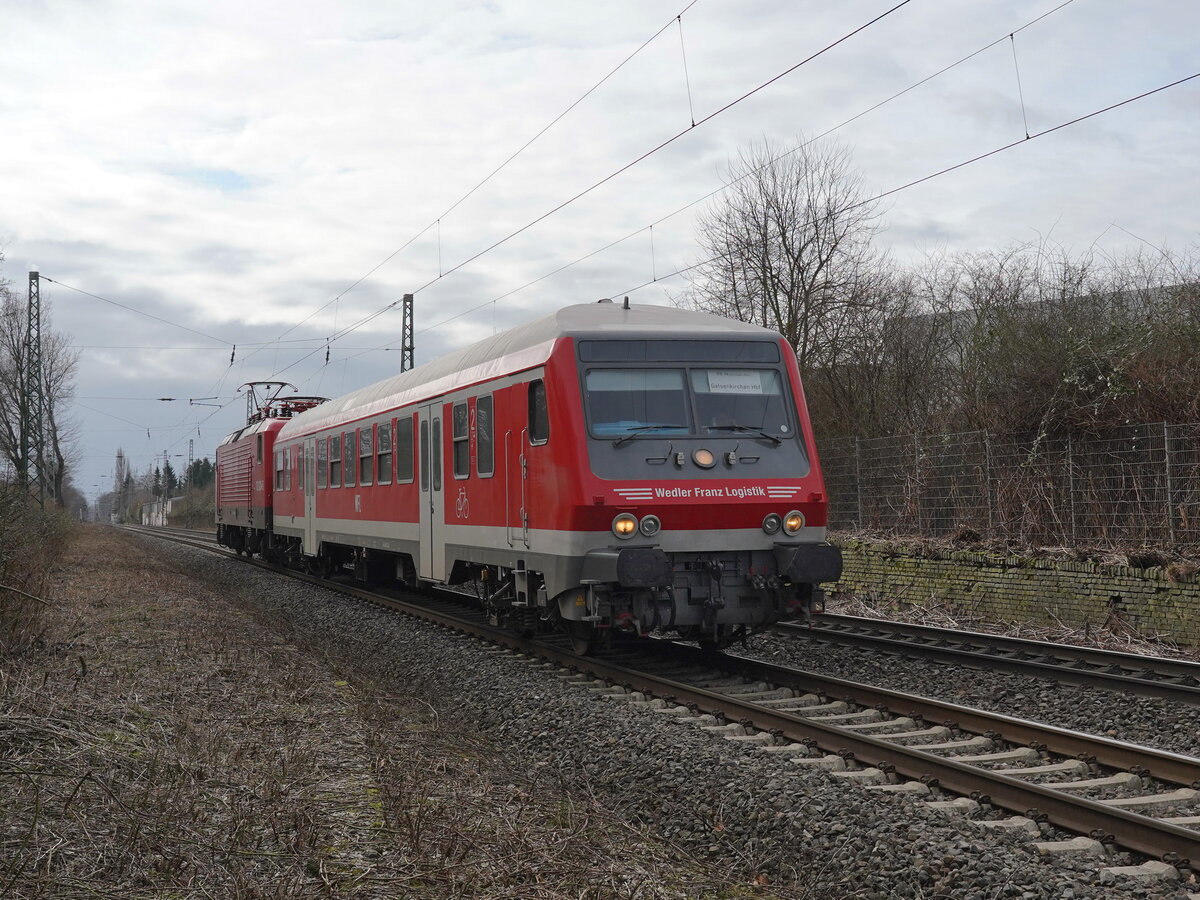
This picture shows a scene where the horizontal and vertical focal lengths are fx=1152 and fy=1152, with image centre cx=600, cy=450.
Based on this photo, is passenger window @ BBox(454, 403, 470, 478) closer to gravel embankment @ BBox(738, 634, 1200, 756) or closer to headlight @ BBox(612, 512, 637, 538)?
headlight @ BBox(612, 512, 637, 538)

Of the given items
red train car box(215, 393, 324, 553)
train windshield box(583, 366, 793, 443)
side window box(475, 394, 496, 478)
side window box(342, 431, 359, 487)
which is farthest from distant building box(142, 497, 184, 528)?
train windshield box(583, 366, 793, 443)

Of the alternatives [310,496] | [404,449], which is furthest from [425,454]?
[310,496]

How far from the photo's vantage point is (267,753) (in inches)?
252

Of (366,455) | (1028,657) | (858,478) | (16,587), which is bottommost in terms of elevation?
(1028,657)

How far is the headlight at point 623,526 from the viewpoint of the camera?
9.16 m

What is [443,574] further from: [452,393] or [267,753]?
[267,753]

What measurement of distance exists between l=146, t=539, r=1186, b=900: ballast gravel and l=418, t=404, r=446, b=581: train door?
2713 millimetres

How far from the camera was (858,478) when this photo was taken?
1891cm

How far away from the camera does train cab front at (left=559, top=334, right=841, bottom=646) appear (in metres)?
9.21

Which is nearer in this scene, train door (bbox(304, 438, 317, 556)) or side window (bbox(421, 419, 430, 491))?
side window (bbox(421, 419, 430, 491))

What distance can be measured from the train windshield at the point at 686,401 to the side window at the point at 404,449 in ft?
16.7

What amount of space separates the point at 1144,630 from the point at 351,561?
13.4 meters

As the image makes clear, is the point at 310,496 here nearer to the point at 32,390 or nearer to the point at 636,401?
the point at 636,401

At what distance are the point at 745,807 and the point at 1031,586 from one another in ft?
29.9
